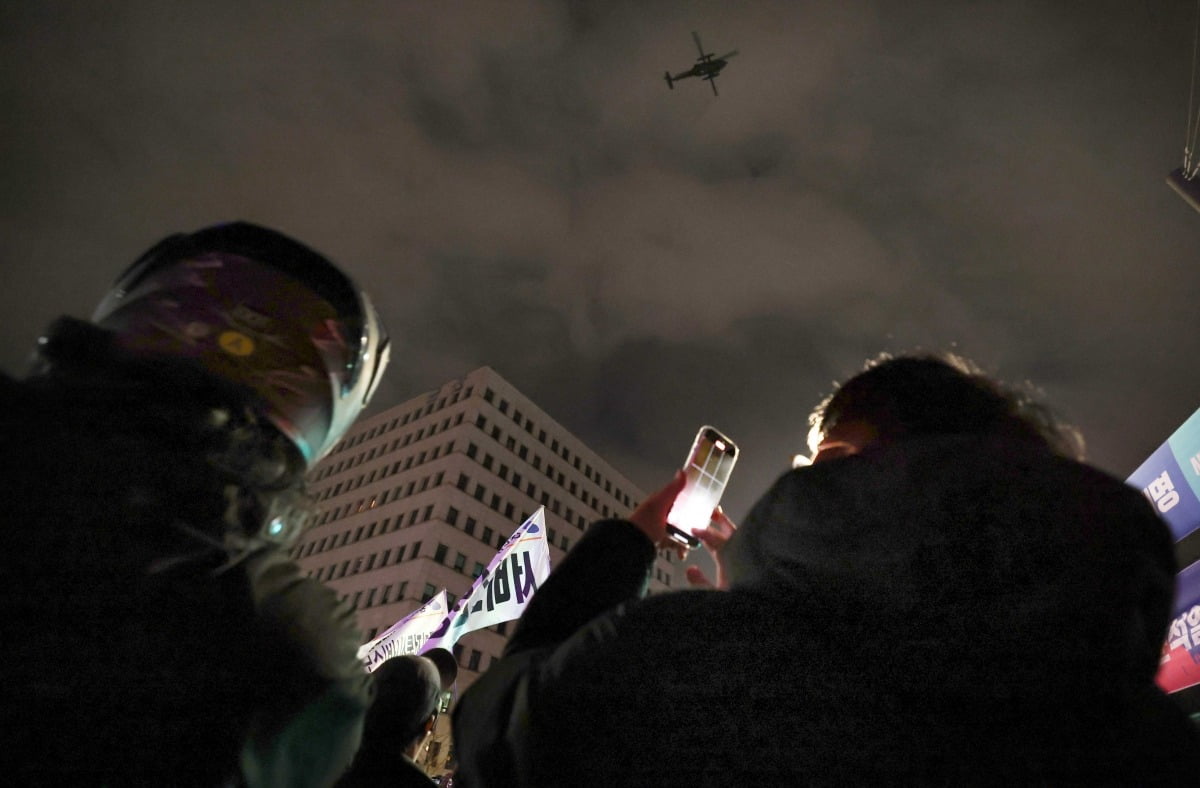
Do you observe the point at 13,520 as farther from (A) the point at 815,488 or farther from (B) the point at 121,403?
(A) the point at 815,488

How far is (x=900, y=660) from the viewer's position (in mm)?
1011

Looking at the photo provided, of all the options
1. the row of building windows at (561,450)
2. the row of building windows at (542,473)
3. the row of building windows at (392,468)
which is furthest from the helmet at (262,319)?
the row of building windows at (561,450)

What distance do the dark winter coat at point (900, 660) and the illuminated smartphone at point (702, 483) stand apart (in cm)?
105

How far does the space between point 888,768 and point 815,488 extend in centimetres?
53

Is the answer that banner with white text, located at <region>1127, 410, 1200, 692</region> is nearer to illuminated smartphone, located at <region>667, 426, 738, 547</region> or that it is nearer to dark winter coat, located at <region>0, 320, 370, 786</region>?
illuminated smartphone, located at <region>667, 426, 738, 547</region>

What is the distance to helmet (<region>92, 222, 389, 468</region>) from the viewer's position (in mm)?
1555

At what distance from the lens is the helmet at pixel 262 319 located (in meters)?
1.55

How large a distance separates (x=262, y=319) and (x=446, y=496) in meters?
45.9

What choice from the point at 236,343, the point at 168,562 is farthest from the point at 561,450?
the point at 168,562

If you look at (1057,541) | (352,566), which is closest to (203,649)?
(1057,541)

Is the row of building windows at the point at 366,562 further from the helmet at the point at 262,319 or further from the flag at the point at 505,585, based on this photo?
the helmet at the point at 262,319

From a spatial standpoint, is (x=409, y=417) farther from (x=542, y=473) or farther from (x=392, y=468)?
(x=542, y=473)

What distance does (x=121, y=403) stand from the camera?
126 centimetres

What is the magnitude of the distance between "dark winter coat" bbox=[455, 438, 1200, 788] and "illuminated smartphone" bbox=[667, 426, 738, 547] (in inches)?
41.4
